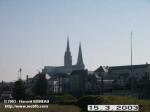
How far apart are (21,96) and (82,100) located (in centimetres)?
3831

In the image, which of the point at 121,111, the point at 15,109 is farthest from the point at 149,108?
the point at 15,109

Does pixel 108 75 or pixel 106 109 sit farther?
pixel 108 75

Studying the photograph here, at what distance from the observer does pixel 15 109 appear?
27.2m

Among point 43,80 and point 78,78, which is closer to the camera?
point 43,80

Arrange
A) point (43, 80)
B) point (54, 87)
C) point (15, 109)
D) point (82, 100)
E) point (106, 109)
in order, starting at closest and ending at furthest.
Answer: point (106, 109), point (82, 100), point (15, 109), point (43, 80), point (54, 87)

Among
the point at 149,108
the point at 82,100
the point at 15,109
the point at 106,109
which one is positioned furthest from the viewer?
the point at 15,109

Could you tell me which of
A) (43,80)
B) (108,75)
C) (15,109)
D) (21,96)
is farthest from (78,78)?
(15,109)

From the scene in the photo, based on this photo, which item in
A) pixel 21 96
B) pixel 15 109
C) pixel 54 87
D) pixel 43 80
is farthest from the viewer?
pixel 54 87

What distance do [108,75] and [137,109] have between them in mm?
123257

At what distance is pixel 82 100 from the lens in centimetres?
2425

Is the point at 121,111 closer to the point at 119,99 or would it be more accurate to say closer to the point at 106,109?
the point at 106,109

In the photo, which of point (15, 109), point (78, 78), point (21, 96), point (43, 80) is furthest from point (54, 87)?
point (15, 109)

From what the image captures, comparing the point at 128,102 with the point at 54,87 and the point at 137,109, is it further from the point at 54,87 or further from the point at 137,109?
the point at 54,87

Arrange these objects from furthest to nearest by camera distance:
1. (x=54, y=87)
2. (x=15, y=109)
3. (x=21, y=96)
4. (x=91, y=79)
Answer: (x=54, y=87) < (x=91, y=79) < (x=21, y=96) < (x=15, y=109)
